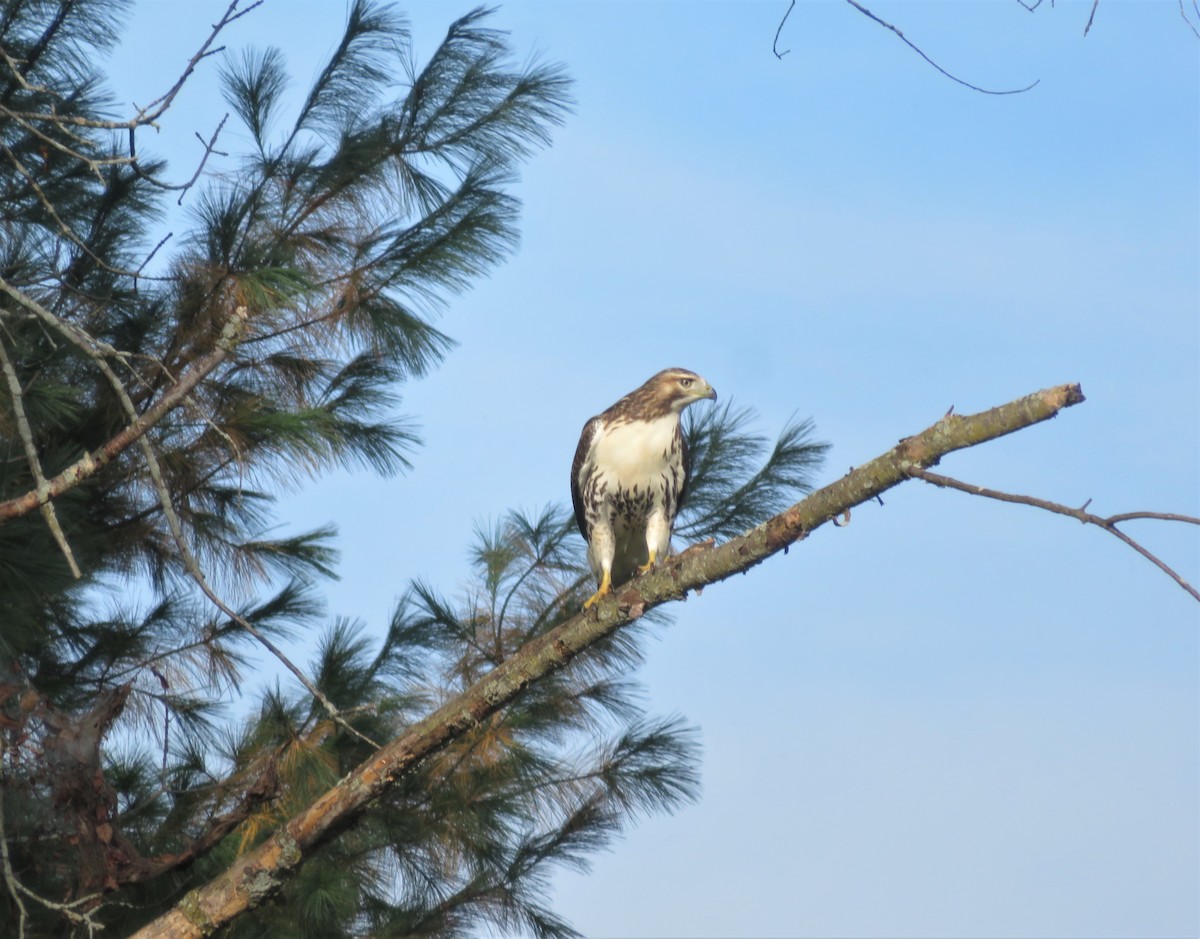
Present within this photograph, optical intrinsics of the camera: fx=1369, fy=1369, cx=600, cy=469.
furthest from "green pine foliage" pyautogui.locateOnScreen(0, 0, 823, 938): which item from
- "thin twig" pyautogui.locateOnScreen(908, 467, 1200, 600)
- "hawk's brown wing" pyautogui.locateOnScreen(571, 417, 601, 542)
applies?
"thin twig" pyautogui.locateOnScreen(908, 467, 1200, 600)

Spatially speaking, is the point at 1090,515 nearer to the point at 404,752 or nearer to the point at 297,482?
the point at 404,752

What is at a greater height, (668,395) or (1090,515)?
(668,395)

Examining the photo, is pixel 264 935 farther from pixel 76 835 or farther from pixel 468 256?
pixel 468 256

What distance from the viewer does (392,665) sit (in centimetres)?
655

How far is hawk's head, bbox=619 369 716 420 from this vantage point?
20.2 feet

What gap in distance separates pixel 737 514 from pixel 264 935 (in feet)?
9.47

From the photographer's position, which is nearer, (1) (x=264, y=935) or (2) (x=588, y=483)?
(1) (x=264, y=935)

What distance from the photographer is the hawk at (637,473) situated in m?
6.05

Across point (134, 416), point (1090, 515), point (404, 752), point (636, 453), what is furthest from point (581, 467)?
point (1090, 515)

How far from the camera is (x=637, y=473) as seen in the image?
6023 millimetres

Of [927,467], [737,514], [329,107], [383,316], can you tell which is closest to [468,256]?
[383,316]

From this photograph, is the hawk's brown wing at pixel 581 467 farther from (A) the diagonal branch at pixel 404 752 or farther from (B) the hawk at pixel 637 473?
(A) the diagonal branch at pixel 404 752

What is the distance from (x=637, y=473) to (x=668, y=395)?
1.35 ft

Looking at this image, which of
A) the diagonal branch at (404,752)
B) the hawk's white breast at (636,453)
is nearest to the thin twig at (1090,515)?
the diagonal branch at (404,752)
